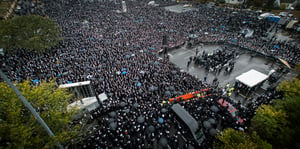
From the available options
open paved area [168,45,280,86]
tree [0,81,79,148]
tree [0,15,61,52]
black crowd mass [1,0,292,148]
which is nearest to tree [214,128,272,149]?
black crowd mass [1,0,292,148]

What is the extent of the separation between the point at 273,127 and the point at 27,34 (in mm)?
36943

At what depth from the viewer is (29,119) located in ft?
29.2

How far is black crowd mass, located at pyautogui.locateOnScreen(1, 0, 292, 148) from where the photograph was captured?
13.5m

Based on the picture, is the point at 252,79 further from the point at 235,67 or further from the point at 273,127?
the point at 273,127

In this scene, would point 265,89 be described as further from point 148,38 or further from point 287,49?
point 148,38

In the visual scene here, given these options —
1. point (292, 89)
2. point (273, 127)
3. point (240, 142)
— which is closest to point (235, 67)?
point (292, 89)

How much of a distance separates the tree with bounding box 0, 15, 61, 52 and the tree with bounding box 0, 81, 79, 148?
18.4m

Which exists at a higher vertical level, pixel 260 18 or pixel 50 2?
pixel 50 2

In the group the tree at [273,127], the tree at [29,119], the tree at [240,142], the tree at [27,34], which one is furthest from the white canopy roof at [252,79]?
the tree at [27,34]

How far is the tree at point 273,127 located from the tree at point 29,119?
14.8 m

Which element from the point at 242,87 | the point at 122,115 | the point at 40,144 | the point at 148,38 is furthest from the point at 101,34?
the point at 242,87

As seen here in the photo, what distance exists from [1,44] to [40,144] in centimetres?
2514

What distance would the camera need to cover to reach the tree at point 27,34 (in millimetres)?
23266

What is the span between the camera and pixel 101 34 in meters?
34.5
